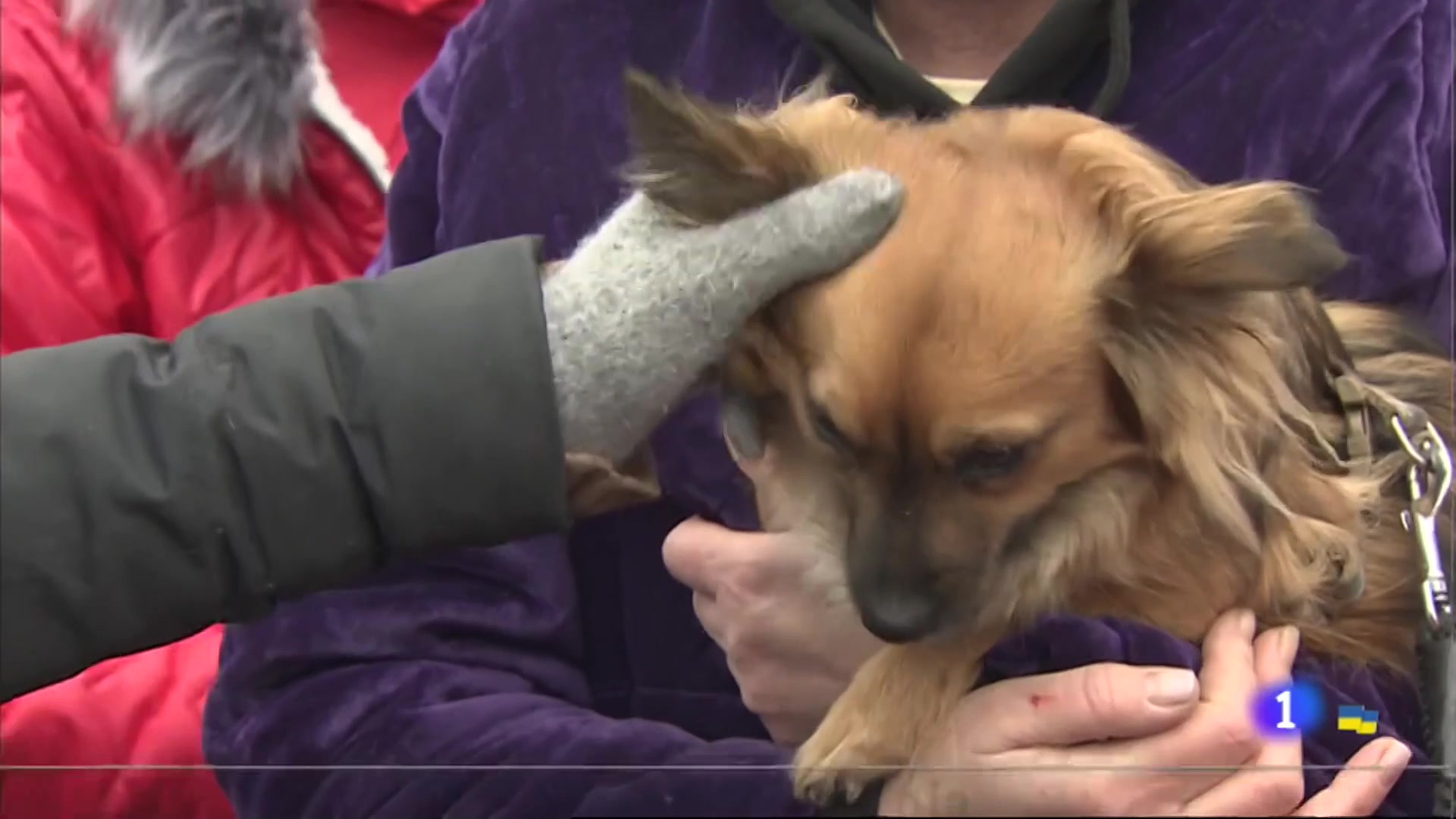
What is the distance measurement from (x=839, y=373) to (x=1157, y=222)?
17 cm

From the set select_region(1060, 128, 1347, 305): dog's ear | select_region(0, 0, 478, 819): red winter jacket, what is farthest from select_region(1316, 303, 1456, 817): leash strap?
select_region(0, 0, 478, 819): red winter jacket

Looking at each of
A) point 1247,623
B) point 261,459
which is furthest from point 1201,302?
point 261,459

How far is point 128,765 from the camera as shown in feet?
1.88

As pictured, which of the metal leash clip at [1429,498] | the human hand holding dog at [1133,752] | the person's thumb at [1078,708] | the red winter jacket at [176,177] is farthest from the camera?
the red winter jacket at [176,177]

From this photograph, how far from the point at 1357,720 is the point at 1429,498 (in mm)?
224

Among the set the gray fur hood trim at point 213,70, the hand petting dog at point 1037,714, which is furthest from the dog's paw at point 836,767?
the gray fur hood trim at point 213,70

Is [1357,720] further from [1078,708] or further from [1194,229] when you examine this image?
[1194,229]

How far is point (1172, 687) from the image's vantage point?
23.8 inches

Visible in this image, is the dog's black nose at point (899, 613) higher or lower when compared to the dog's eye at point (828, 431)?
lower

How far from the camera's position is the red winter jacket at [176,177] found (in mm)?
1126

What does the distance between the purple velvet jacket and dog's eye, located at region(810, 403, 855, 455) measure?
59 millimetres

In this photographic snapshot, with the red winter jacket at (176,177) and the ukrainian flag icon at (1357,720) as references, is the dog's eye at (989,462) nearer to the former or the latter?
the ukrainian flag icon at (1357,720)

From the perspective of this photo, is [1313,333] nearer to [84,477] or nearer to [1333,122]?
[1333,122]

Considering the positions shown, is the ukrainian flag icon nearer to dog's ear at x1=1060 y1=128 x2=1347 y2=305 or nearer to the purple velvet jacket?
the purple velvet jacket
